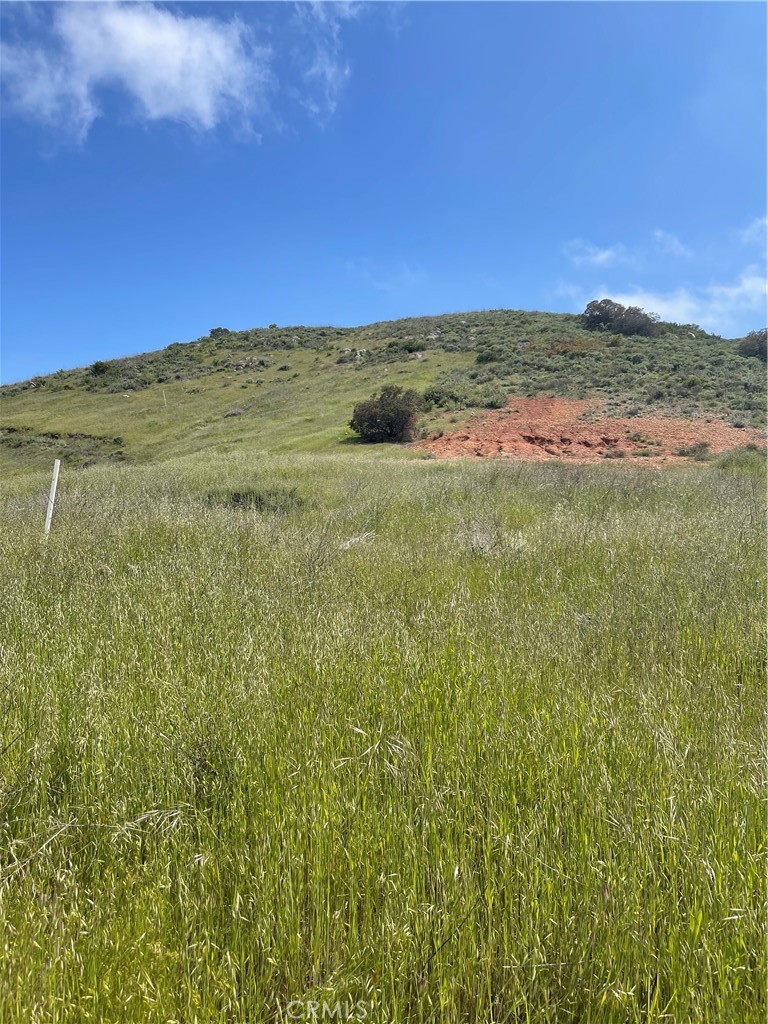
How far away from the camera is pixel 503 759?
6.81ft

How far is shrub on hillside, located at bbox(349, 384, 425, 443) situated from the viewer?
85.9 feet

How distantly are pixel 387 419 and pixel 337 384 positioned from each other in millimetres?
16221

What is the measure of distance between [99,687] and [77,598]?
1.82 meters

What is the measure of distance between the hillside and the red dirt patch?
1.59m

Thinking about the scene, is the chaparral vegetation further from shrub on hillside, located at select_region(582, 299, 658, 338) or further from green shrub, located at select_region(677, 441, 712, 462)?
shrub on hillside, located at select_region(582, 299, 658, 338)

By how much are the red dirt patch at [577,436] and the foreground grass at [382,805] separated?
54.8 feet

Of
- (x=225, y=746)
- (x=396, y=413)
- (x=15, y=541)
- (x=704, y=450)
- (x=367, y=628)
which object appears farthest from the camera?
(x=396, y=413)

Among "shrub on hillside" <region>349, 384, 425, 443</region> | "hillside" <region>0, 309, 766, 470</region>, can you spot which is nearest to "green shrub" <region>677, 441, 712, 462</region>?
"hillside" <region>0, 309, 766, 470</region>

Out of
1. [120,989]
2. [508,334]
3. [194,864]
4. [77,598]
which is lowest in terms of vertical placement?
[120,989]

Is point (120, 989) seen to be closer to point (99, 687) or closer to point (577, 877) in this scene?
point (577, 877)

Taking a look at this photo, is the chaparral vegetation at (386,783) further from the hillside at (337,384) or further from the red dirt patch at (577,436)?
the hillside at (337,384)

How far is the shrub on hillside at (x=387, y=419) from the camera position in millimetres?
26172

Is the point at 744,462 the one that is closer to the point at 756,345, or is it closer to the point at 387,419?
the point at 387,419

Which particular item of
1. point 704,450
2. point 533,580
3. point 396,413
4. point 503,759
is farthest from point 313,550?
point 396,413
